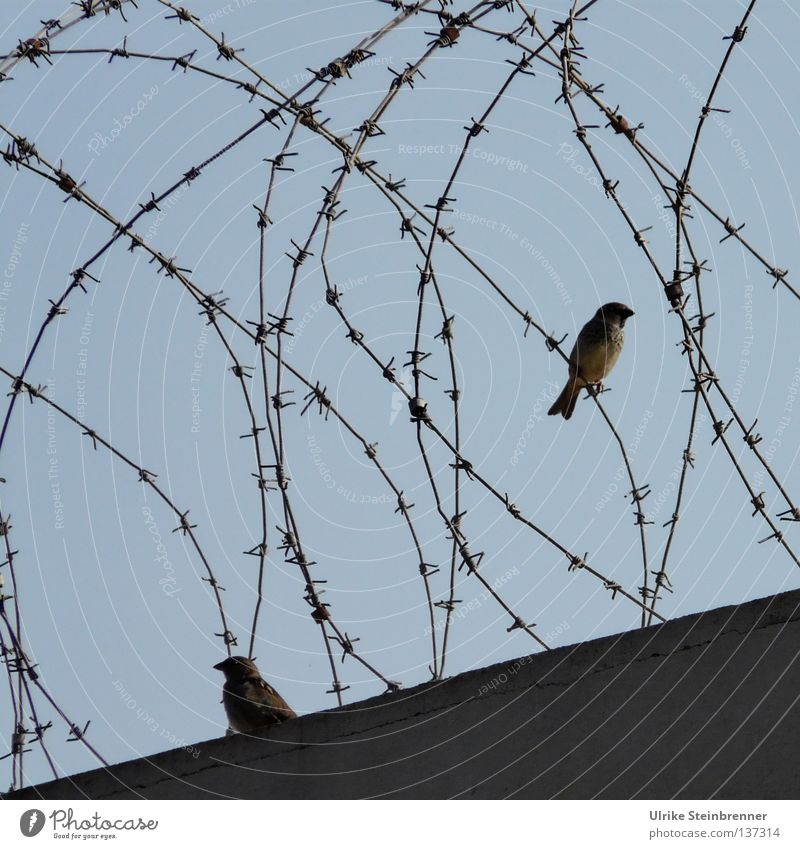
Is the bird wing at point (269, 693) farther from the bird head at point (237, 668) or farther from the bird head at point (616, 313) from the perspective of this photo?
the bird head at point (616, 313)

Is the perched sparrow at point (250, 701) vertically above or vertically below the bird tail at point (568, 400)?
below

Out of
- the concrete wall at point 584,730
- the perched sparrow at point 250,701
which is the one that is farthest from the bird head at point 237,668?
the concrete wall at point 584,730

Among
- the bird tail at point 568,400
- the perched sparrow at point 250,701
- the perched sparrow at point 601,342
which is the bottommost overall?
the perched sparrow at point 250,701

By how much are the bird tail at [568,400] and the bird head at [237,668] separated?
196 cm

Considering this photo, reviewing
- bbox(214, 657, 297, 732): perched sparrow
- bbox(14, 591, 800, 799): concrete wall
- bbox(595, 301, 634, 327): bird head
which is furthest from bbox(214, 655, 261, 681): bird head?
bbox(595, 301, 634, 327): bird head

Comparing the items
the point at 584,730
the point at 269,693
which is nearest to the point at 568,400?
the point at 269,693

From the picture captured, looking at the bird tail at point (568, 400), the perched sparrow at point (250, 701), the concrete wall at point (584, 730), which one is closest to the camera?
the concrete wall at point (584, 730)

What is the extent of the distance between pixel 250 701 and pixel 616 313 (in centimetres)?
279

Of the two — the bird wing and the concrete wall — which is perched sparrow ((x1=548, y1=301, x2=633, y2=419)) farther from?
the concrete wall

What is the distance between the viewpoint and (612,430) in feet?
14.9

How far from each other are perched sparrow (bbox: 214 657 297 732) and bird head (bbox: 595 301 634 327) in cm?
259

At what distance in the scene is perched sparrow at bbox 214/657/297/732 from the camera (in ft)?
20.4

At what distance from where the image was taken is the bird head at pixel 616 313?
24.0ft

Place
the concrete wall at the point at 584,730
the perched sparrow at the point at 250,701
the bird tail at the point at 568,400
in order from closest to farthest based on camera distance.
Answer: the concrete wall at the point at 584,730 → the perched sparrow at the point at 250,701 → the bird tail at the point at 568,400
